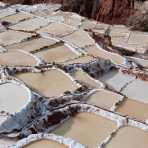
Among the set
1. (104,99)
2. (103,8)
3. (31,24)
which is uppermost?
(104,99)

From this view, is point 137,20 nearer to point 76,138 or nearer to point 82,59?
point 82,59

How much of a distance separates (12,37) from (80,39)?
1127 millimetres

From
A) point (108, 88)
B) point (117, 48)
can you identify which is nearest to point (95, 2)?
point (117, 48)

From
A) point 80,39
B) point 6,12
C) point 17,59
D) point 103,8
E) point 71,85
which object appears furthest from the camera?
point 103,8

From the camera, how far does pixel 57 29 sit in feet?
25.2

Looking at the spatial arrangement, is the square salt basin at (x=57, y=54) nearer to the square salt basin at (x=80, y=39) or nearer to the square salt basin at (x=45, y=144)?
the square salt basin at (x=80, y=39)

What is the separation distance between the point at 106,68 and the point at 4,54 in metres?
1.48

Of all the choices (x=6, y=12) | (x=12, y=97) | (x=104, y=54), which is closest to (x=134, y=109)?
(x=12, y=97)

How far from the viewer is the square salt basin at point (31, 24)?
768cm

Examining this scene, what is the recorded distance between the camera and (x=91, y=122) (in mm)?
4461

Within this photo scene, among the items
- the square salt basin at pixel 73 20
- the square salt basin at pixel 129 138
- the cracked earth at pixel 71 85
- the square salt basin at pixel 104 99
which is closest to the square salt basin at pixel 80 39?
the cracked earth at pixel 71 85

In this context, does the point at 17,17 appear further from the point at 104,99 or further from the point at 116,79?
the point at 104,99

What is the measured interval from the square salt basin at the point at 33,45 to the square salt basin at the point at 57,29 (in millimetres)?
465

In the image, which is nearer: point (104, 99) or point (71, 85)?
point (104, 99)
